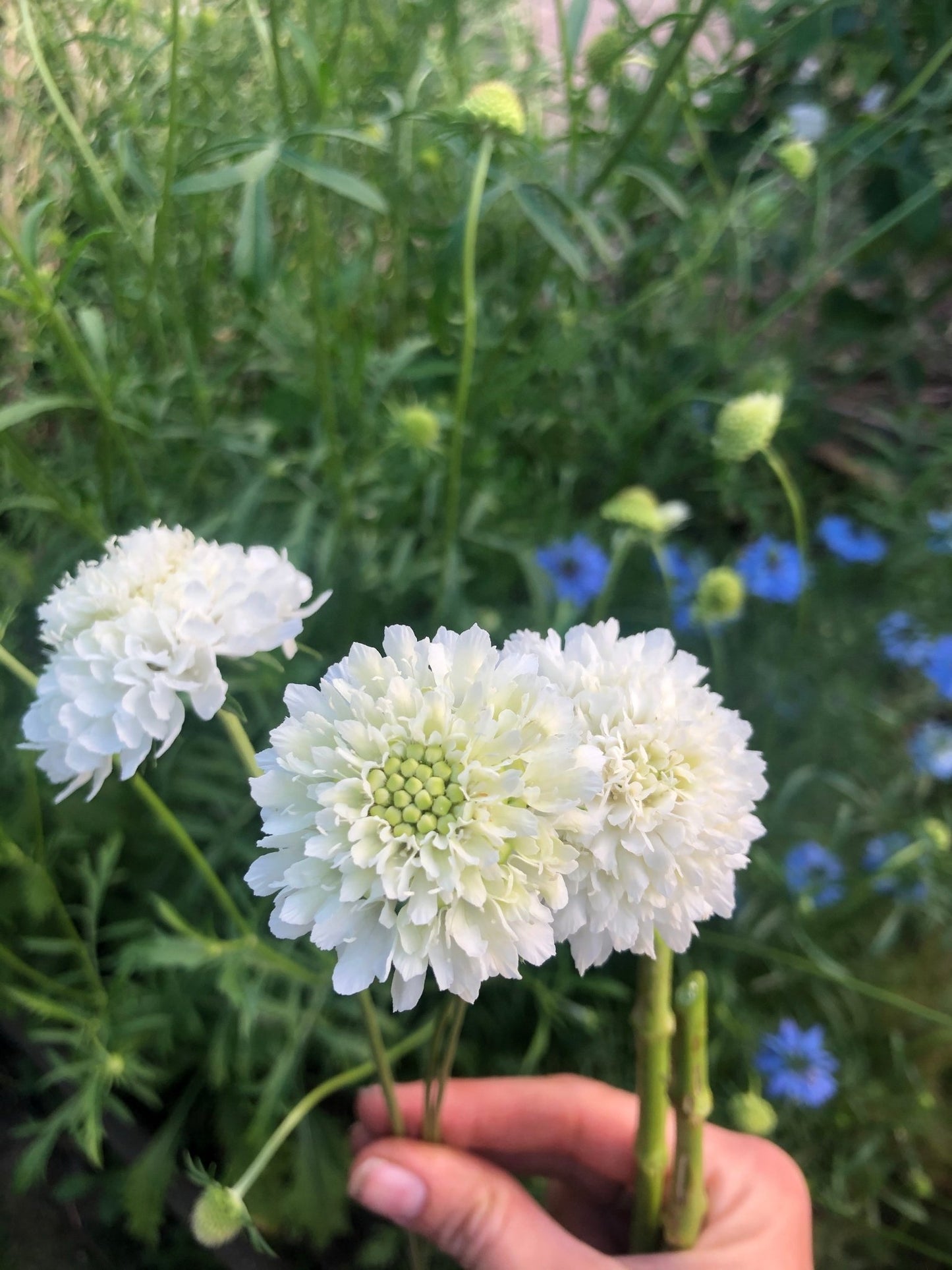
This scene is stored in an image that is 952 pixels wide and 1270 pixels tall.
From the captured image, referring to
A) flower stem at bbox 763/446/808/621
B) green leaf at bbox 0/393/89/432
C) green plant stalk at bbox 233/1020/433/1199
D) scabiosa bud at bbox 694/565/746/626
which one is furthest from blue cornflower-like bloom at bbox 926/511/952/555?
green leaf at bbox 0/393/89/432

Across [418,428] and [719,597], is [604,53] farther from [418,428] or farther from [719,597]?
[719,597]

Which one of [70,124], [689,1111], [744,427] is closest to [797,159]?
[744,427]

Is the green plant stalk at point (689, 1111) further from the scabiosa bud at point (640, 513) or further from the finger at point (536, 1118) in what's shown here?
the scabiosa bud at point (640, 513)

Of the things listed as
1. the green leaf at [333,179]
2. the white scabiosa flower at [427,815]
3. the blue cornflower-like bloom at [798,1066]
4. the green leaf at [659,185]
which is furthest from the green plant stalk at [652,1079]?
the green leaf at [659,185]

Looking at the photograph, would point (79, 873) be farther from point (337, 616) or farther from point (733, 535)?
point (733, 535)

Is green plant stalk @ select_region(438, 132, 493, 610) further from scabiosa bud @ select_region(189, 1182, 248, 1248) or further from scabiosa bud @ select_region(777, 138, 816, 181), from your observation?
scabiosa bud @ select_region(189, 1182, 248, 1248)

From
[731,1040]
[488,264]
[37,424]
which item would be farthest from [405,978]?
[488,264]
